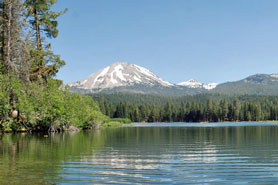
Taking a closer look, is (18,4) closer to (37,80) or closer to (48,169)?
(37,80)

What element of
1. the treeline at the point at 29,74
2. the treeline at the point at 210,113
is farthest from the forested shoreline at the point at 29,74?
the treeline at the point at 210,113

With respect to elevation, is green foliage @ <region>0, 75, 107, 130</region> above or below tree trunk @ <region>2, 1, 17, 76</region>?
below

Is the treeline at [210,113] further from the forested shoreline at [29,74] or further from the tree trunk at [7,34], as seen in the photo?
the tree trunk at [7,34]

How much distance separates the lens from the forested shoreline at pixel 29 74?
3756 cm

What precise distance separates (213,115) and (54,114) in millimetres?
137474

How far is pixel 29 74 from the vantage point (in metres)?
40.2

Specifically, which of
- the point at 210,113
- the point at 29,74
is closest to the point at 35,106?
the point at 29,74

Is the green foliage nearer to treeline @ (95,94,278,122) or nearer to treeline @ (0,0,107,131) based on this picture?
treeline @ (0,0,107,131)

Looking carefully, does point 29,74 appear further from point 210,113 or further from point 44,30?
point 210,113

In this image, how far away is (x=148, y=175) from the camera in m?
13.0

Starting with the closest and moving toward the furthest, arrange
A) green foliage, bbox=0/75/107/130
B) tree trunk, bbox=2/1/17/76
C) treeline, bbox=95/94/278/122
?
tree trunk, bbox=2/1/17/76
green foliage, bbox=0/75/107/130
treeline, bbox=95/94/278/122

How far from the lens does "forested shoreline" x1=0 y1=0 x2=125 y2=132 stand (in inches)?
1479

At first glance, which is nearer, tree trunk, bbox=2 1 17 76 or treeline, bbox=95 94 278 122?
tree trunk, bbox=2 1 17 76

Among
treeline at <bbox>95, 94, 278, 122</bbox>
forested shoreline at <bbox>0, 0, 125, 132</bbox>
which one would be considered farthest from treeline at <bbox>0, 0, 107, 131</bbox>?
treeline at <bbox>95, 94, 278, 122</bbox>
